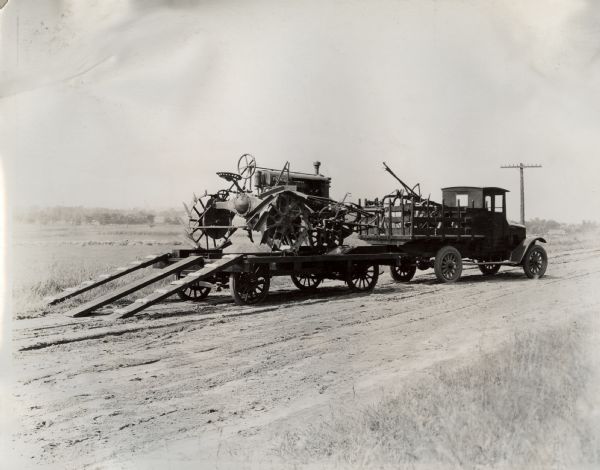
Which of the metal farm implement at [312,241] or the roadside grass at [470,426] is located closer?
the roadside grass at [470,426]

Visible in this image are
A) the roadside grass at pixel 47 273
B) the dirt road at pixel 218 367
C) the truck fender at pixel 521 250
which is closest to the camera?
the dirt road at pixel 218 367

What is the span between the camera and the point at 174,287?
25.3 feet

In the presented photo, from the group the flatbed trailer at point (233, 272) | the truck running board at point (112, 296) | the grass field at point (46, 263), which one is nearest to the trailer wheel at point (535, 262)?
the flatbed trailer at point (233, 272)

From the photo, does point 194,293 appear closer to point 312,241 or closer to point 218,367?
point 312,241

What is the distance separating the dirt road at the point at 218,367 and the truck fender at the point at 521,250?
13.7 ft

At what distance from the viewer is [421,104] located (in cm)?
636

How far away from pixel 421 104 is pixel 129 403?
472 cm

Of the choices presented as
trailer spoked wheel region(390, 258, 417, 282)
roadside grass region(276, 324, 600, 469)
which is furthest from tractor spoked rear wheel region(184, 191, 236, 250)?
roadside grass region(276, 324, 600, 469)

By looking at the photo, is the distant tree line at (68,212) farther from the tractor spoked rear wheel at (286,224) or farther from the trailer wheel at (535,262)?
the trailer wheel at (535,262)

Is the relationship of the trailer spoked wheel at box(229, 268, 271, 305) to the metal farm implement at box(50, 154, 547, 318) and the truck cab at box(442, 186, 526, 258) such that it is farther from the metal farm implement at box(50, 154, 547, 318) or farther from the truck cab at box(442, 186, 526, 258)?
the truck cab at box(442, 186, 526, 258)

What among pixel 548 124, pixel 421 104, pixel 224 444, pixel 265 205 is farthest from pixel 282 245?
pixel 224 444

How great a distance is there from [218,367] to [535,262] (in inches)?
405

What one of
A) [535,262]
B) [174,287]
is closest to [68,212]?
[174,287]

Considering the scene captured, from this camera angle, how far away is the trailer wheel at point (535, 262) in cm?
1292
